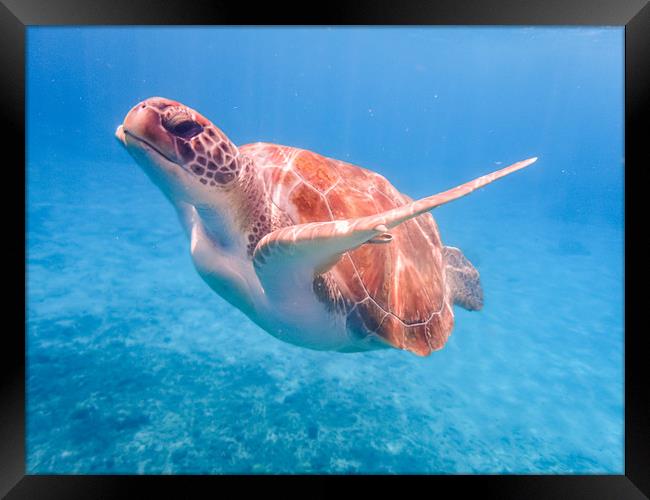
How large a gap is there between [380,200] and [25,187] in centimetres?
204

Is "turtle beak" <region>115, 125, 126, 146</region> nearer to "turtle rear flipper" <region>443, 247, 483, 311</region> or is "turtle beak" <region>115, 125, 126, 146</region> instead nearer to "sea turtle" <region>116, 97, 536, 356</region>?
"sea turtle" <region>116, 97, 536, 356</region>

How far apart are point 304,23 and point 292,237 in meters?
1.25

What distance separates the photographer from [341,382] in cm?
373

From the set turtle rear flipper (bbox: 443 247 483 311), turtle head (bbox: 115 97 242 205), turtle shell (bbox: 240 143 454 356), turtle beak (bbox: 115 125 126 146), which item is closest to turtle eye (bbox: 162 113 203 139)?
turtle head (bbox: 115 97 242 205)

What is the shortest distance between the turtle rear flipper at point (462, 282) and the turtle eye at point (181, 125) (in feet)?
8.55

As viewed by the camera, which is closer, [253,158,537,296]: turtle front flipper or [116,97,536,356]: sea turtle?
[253,158,537,296]: turtle front flipper

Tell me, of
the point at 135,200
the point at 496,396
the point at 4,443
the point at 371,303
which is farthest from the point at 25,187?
the point at 135,200

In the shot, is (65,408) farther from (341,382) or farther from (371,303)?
(371,303)

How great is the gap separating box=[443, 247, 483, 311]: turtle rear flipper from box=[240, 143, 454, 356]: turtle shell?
91 cm

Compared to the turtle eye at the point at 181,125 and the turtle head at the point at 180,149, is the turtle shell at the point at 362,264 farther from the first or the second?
the turtle eye at the point at 181,125

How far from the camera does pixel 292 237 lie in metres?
1.52

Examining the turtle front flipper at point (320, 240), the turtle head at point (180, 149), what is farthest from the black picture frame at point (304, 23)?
the turtle front flipper at point (320, 240)

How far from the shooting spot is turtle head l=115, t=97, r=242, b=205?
1654mm

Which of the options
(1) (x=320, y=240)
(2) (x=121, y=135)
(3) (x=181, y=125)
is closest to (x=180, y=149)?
(3) (x=181, y=125)
